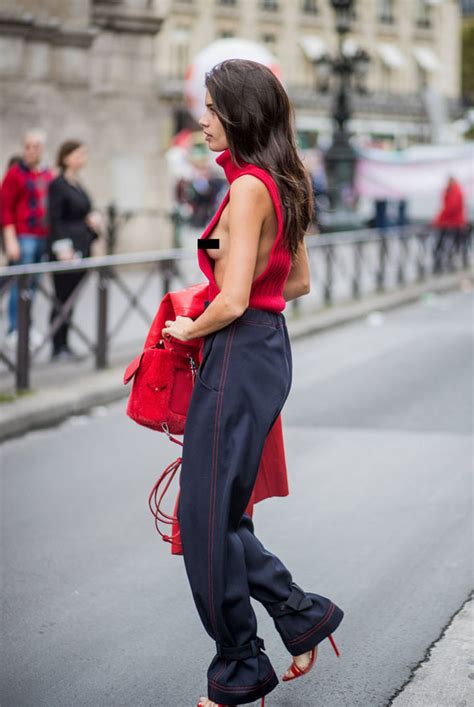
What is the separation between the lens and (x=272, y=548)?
564cm

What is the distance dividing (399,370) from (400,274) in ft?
24.0

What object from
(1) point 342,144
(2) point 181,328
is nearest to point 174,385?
(2) point 181,328

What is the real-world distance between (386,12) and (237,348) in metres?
70.2

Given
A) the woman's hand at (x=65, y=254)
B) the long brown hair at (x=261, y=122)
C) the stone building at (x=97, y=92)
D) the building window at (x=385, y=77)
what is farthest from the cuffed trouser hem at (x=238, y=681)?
the building window at (x=385, y=77)

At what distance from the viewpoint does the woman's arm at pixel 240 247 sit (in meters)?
3.43

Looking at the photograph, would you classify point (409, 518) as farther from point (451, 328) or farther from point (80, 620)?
point (451, 328)

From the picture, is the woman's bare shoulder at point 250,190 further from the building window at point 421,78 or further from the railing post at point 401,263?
the building window at point 421,78

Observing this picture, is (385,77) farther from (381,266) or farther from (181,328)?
(181,328)

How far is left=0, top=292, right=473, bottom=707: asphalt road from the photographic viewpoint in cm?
419

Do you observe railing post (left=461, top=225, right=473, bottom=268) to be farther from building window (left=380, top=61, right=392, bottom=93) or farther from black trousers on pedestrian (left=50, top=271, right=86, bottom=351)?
building window (left=380, top=61, right=392, bottom=93)

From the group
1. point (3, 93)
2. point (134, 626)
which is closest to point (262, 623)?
point (134, 626)

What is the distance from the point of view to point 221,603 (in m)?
3.57

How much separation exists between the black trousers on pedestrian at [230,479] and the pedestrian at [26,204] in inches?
283

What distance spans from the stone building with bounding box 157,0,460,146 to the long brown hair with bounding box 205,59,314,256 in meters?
56.0
